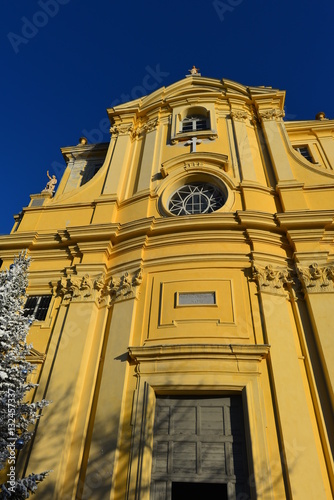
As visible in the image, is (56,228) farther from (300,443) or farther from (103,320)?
(300,443)

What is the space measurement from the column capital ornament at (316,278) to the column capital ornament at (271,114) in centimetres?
806

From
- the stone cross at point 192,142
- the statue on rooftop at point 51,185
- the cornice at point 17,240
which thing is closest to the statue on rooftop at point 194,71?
the stone cross at point 192,142

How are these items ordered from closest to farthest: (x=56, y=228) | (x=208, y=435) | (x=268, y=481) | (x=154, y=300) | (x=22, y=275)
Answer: (x=268, y=481)
(x=208, y=435)
(x=22, y=275)
(x=154, y=300)
(x=56, y=228)

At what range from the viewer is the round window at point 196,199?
12688mm

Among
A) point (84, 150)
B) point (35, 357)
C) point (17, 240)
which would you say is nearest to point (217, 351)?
point (35, 357)

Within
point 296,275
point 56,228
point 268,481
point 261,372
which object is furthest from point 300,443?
point 56,228

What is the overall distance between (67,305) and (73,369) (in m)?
2.19

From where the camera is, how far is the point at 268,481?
7.15 metres

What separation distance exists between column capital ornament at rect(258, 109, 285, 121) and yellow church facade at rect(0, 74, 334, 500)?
0.30 metres

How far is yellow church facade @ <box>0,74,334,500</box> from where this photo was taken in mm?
7695

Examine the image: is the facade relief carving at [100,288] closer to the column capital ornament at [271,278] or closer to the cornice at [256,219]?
the column capital ornament at [271,278]

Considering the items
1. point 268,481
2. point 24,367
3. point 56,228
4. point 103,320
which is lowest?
point 268,481

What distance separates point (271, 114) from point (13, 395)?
1416cm

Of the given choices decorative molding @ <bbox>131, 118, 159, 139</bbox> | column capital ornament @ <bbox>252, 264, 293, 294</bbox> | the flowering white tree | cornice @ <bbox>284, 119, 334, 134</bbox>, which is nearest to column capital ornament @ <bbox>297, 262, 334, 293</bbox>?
column capital ornament @ <bbox>252, 264, 293, 294</bbox>
